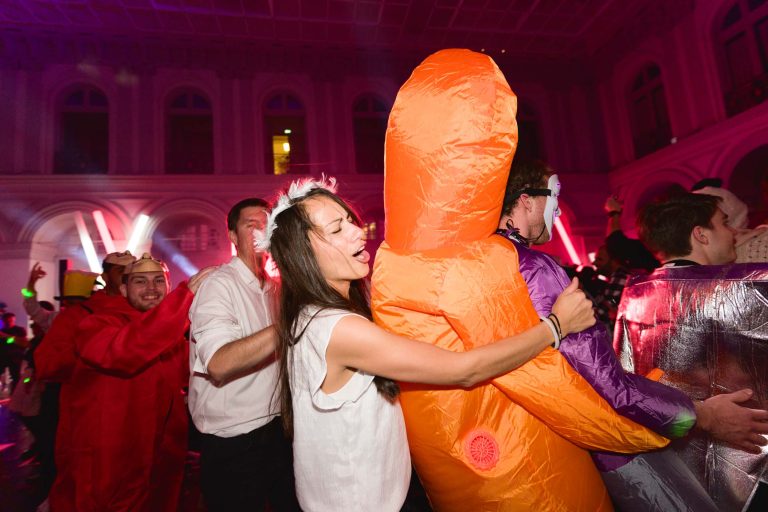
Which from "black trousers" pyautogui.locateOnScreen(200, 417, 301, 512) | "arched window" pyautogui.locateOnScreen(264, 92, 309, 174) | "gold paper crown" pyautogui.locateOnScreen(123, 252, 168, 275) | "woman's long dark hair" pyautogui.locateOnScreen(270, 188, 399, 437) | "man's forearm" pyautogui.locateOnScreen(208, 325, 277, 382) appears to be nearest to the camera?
"woman's long dark hair" pyautogui.locateOnScreen(270, 188, 399, 437)

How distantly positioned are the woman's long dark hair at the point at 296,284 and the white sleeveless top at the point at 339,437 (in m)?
0.04

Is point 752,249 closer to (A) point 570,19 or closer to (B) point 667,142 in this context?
(B) point 667,142

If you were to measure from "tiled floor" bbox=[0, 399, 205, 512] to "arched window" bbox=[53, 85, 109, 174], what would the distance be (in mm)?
6939

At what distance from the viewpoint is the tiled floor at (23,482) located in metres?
3.66

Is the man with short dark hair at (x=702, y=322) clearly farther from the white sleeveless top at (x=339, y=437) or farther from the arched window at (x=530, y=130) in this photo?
the arched window at (x=530, y=130)

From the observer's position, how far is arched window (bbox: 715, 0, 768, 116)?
847 cm

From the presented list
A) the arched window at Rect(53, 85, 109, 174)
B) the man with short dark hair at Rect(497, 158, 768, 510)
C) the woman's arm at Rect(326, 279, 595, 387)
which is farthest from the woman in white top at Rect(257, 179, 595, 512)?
the arched window at Rect(53, 85, 109, 174)

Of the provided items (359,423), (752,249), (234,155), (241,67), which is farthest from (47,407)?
(241,67)

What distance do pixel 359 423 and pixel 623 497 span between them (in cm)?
96

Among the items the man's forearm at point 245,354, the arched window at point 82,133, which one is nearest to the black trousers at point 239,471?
the man's forearm at point 245,354

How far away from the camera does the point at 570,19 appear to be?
11133mm

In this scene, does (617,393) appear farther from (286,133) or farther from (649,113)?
(649,113)

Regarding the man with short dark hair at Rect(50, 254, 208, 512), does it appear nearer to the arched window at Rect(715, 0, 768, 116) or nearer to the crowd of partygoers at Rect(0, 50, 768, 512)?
the crowd of partygoers at Rect(0, 50, 768, 512)

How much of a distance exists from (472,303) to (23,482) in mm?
5505
